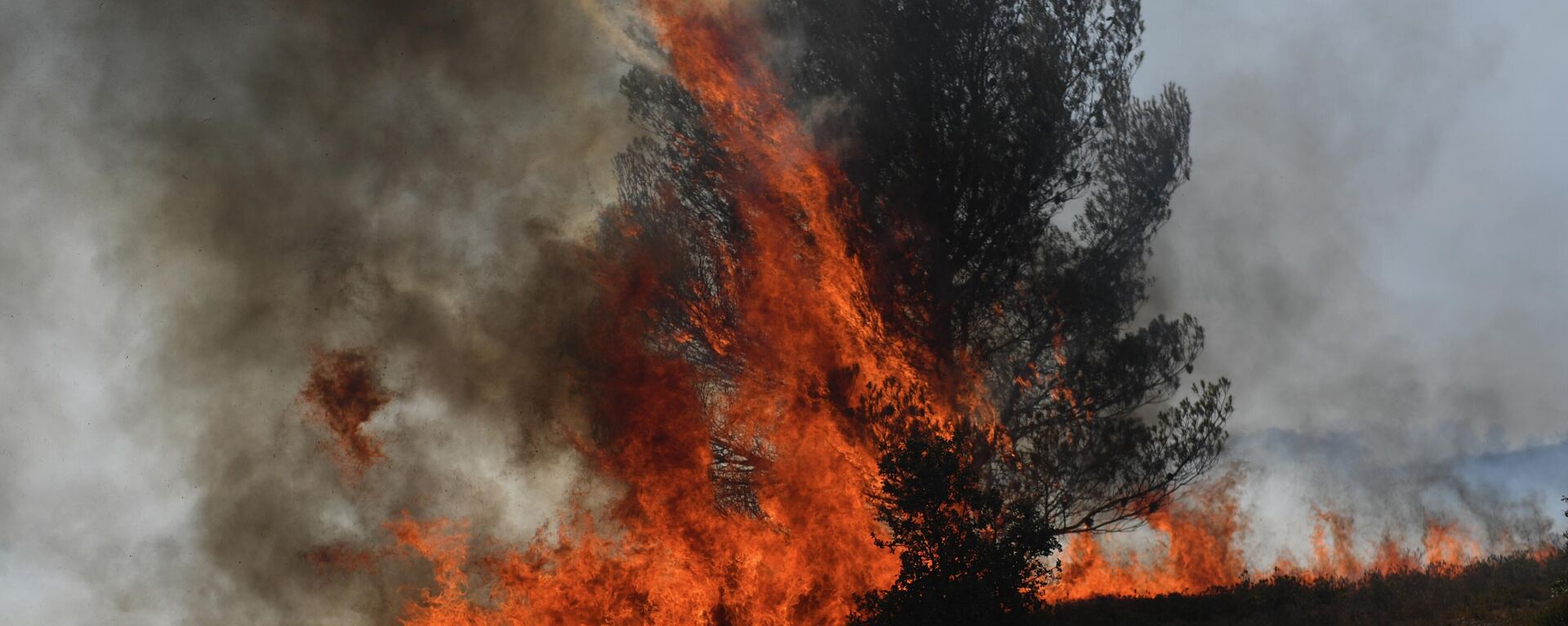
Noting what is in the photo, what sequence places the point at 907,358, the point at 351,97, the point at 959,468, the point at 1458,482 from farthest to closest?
the point at 1458,482 → the point at 351,97 → the point at 907,358 → the point at 959,468

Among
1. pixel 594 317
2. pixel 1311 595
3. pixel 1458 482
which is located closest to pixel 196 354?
pixel 594 317

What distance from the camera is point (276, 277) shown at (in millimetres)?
18938

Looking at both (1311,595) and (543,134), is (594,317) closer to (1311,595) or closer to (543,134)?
(543,134)

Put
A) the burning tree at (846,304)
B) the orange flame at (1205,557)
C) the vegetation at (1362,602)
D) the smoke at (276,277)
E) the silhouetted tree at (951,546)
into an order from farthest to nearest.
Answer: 1. the smoke at (276,277)
2. the orange flame at (1205,557)
3. the burning tree at (846,304)
4. the silhouetted tree at (951,546)
5. the vegetation at (1362,602)

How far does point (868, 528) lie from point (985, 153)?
19.5 ft

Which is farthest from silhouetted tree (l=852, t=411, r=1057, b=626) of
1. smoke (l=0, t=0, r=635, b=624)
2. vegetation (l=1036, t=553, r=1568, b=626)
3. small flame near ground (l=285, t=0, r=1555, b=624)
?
smoke (l=0, t=0, r=635, b=624)

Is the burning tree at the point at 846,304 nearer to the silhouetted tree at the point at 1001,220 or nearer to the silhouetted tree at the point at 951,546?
the silhouetted tree at the point at 1001,220

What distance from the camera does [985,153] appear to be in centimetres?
1683

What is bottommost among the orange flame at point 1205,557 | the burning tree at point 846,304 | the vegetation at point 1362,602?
the vegetation at point 1362,602

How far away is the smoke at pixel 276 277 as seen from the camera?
18.5 metres

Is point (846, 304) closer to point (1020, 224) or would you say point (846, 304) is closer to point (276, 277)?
point (1020, 224)

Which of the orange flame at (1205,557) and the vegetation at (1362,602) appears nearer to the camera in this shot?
the vegetation at (1362,602)

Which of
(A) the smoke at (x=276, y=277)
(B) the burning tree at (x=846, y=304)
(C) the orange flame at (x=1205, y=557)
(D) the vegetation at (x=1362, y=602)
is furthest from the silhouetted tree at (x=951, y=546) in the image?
(A) the smoke at (x=276, y=277)

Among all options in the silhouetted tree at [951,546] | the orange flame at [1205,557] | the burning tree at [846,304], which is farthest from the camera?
the orange flame at [1205,557]
